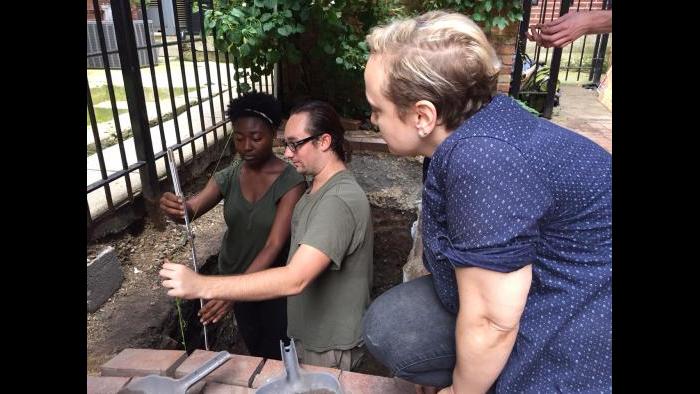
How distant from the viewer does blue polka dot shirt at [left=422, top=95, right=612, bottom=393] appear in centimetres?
95

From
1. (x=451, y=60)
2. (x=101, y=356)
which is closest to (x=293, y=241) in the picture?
(x=101, y=356)

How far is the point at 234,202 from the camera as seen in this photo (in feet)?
8.48

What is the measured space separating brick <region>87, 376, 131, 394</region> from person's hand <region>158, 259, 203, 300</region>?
1.12 ft

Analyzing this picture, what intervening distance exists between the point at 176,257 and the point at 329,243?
1.87m

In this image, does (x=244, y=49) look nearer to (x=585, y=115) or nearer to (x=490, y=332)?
(x=490, y=332)

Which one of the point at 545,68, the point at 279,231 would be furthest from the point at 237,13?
the point at 545,68

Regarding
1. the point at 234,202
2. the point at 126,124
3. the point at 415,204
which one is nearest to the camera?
the point at 234,202

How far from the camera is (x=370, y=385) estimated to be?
5.28ft

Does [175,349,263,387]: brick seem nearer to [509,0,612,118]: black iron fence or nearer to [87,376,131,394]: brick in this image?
[87,376,131,394]: brick

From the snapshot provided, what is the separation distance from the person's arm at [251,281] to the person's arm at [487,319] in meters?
0.70

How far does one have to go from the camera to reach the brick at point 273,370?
1.61 meters
